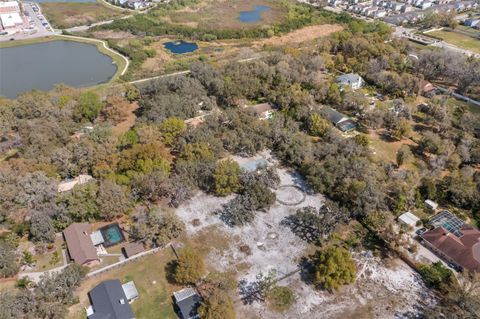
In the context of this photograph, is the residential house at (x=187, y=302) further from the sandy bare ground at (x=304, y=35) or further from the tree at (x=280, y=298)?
the sandy bare ground at (x=304, y=35)

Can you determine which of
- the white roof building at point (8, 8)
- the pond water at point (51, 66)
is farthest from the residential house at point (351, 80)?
the white roof building at point (8, 8)

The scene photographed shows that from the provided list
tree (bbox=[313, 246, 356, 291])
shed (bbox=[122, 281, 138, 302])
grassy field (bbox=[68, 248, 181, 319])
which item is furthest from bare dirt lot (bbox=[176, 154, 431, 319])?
shed (bbox=[122, 281, 138, 302])

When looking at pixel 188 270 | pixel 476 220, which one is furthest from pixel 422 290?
pixel 188 270

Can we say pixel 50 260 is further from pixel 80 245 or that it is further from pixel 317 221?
pixel 317 221

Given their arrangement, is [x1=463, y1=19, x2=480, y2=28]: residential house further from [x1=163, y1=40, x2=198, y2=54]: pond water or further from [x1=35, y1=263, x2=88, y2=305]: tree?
[x1=35, y1=263, x2=88, y2=305]: tree

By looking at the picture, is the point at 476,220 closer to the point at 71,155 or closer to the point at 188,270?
the point at 188,270
